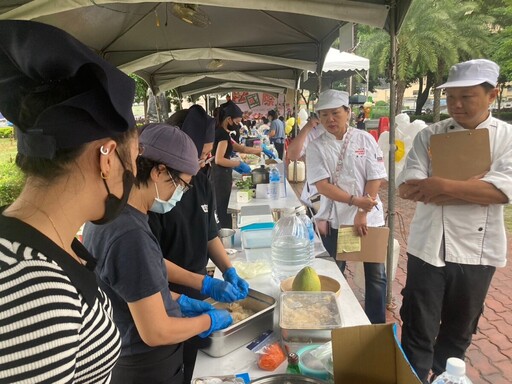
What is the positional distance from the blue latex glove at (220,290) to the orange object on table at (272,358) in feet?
1.16

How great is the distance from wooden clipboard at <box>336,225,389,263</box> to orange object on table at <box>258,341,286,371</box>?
133cm

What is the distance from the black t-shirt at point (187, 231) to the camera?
6.40ft

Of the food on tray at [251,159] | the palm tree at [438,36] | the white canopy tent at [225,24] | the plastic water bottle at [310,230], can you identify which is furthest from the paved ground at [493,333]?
the palm tree at [438,36]

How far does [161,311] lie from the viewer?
4.09 feet

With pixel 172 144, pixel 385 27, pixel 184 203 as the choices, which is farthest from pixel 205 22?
pixel 172 144

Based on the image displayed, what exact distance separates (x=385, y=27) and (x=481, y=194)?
1498 mm

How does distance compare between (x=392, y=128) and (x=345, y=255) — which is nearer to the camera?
(x=345, y=255)

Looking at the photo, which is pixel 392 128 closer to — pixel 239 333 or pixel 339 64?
pixel 239 333

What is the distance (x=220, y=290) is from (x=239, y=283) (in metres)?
0.15

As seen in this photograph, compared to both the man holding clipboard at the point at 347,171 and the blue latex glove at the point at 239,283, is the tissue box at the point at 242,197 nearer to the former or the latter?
the man holding clipboard at the point at 347,171

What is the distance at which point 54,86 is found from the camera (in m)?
0.76

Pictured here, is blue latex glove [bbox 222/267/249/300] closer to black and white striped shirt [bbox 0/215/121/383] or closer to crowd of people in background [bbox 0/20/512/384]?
crowd of people in background [bbox 0/20/512/384]

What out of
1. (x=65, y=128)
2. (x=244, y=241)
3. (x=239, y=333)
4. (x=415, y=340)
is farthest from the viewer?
(x=244, y=241)

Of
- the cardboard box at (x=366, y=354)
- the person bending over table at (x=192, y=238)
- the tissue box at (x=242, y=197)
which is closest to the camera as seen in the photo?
the cardboard box at (x=366, y=354)
